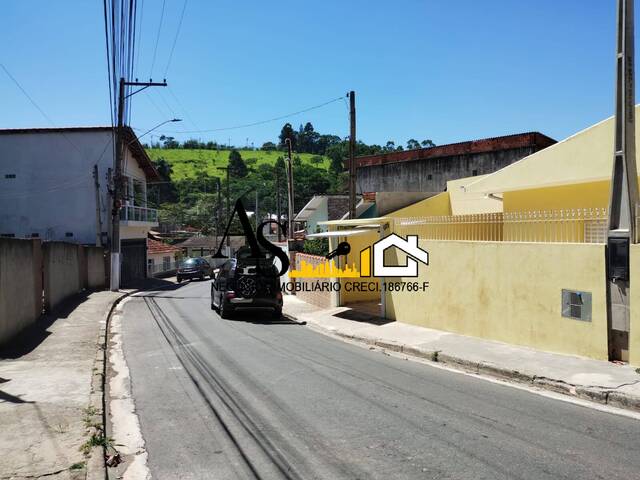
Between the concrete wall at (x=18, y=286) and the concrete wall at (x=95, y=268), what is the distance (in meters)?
11.9

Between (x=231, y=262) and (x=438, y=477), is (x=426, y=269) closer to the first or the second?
(x=231, y=262)

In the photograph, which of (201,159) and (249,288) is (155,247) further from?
(201,159)

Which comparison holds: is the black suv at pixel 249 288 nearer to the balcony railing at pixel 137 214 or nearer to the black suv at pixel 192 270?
the balcony railing at pixel 137 214

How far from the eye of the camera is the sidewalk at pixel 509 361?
7.59 metres

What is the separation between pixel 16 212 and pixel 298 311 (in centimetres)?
2423

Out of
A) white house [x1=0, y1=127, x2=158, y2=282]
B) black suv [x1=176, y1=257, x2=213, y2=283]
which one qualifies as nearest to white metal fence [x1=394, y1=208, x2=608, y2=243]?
white house [x1=0, y1=127, x2=158, y2=282]

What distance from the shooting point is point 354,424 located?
6250 millimetres

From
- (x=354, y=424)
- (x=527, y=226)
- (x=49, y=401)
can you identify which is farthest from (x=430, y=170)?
(x=49, y=401)

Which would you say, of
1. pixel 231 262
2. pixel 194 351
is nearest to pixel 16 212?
pixel 231 262

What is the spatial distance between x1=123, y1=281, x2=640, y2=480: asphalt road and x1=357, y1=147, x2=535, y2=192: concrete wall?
1769 cm

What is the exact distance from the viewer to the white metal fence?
31.4ft

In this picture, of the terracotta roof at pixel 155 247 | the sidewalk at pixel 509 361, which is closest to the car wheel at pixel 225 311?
the sidewalk at pixel 509 361

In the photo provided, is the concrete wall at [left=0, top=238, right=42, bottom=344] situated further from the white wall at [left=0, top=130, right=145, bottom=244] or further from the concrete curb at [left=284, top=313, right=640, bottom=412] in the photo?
the white wall at [left=0, top=130, right=145, bottom=244]

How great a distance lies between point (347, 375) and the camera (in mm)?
8914
